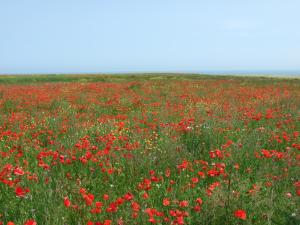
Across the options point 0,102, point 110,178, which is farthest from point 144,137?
point 0,102

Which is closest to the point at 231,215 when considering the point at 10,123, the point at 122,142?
the point at 122,142

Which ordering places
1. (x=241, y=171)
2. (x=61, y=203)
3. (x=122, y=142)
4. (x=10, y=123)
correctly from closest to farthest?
(x=61, y=203), (x=241, y=171), (x=122, y=142), (x=10, y=123)

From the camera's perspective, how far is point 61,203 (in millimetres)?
3621

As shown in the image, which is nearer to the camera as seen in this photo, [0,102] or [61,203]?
[61,203]

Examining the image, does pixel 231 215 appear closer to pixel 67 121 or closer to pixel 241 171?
pixel 241 171

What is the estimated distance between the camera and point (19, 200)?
151 inches

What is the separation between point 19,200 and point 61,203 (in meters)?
0.59

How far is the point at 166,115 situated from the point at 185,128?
2.59 meters

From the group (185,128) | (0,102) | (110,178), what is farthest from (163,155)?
(0,102)

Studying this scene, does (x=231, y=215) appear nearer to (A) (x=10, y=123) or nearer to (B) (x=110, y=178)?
(B) (x=110, y=178)

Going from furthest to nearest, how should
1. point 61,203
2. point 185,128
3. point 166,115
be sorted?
point 166,115, point 185,128, point 61,203

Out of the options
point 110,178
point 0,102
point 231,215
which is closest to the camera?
point 231,215

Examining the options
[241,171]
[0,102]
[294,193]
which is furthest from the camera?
[0,102]

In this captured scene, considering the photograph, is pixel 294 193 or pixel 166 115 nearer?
pixel 294 193
